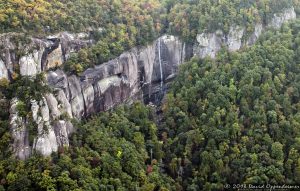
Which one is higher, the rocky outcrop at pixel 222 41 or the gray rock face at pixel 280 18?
the gray rock face at pixel 280 18

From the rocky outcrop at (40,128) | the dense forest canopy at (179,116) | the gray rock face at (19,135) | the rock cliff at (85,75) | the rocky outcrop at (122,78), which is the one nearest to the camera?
the gray rock face at (19,135)

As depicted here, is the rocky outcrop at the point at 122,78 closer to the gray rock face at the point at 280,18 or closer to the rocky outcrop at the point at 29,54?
the rocky outcrop at the point at 29,54

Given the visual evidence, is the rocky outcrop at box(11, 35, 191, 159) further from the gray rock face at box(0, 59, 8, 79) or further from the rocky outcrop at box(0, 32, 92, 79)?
the gray rock face at box(0, 59, 8, 79)

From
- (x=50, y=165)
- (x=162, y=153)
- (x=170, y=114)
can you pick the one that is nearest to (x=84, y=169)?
(x=50, y=165)

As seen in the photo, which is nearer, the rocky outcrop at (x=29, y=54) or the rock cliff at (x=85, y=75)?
the rock cliff at (x=85, y=75)

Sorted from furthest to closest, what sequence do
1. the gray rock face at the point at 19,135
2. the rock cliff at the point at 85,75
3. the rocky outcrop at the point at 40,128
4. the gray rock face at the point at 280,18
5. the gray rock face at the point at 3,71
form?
the gray rock face at the point at 280,18
the gray rock face at the point at 3,71
the rock cliff at the point at 85,75
the rocky outcrop at the point at 40,128
the gray rock face at the point at 19,135

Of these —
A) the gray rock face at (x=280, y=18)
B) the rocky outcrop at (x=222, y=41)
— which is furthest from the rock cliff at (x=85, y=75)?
the gray rock face at (x=280, y=18)

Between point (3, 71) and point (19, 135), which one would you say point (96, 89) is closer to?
point (3, 71)

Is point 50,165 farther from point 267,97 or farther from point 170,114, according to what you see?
point 267,97
